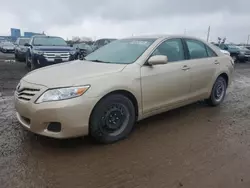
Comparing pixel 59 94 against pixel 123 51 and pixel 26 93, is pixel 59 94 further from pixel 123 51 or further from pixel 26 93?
pixel 123 51

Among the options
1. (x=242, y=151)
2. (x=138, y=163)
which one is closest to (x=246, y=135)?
(x=242, y=151)

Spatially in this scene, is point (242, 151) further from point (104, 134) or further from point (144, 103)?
point (104, 134)

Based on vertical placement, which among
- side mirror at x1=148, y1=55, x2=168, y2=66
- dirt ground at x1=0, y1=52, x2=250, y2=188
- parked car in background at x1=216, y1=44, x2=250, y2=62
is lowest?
parked car in background at x1=216, y1=44, x2=250, y2=62

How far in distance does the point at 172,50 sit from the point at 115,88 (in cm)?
156

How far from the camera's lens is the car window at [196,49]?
4824mm

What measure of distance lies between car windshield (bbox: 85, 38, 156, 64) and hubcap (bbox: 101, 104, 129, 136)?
0.78 m

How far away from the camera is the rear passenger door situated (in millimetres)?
4730

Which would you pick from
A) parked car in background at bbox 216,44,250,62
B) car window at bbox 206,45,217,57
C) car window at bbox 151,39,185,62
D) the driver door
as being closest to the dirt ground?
the driver door

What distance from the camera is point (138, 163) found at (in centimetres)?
307

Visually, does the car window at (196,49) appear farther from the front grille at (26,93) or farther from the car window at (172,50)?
the front grille at (26,93)

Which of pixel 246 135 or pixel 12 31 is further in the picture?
pixel 12 31

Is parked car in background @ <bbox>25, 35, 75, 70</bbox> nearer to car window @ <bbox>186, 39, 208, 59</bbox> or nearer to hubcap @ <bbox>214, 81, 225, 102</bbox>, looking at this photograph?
car window @ <bbox>186, 39, 208, 59</bbox>

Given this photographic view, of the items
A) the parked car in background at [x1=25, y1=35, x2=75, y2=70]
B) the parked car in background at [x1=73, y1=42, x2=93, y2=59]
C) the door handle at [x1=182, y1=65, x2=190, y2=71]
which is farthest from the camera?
the parked car in background at [x1=73, y1=42, x2=93, y2=59]

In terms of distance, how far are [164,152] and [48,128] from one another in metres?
1.55
